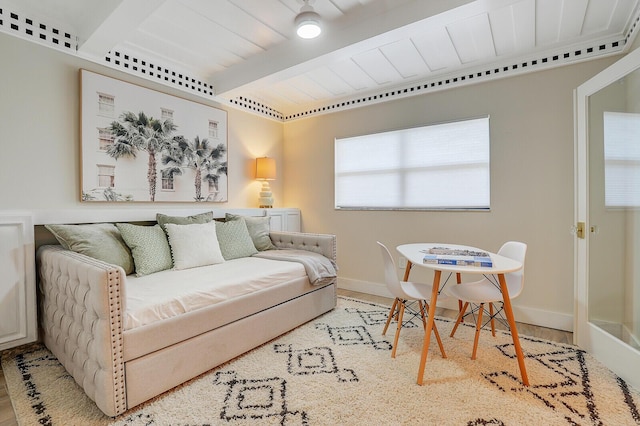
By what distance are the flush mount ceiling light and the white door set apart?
196 cm

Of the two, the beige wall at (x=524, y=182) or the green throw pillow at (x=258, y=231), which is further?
the green throw pillow at (x=258, y=231)

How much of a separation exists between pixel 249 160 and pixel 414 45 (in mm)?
2250

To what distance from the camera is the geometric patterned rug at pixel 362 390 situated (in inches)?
59.2

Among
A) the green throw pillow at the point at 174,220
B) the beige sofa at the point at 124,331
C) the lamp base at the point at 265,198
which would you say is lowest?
the beige sofa at the point at 124,331

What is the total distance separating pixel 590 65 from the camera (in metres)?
2.49

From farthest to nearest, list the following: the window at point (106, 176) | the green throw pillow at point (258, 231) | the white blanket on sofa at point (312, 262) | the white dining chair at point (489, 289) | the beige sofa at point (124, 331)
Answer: the green throw pillow at point (258, 231), the white blanket on sofa at point (312, 262), the window at point (106, 176), the white dining chair at point (489, 289), the beige sofa at point (124, 331)

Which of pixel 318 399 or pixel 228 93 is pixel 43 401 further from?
pixel 228 93

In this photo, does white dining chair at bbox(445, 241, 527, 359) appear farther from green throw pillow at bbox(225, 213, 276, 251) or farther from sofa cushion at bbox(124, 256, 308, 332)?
green throw pillow at bbox(225, 213, 276, 251)

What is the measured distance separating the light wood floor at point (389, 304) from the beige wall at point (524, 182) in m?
0.13

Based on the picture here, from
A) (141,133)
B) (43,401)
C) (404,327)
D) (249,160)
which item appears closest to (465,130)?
(404,327)

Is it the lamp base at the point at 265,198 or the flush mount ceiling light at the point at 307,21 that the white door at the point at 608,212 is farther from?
the lamp base at the point at 265,198

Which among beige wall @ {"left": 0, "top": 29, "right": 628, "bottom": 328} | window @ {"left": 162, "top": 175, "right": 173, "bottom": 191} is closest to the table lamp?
A: beige wall @ {"left": 0, "top": 29, "right": 628, "bottom": 328}

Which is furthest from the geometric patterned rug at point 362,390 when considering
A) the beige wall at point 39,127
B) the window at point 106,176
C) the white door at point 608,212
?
the window at point 106,176

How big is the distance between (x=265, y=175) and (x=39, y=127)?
2084 mm
